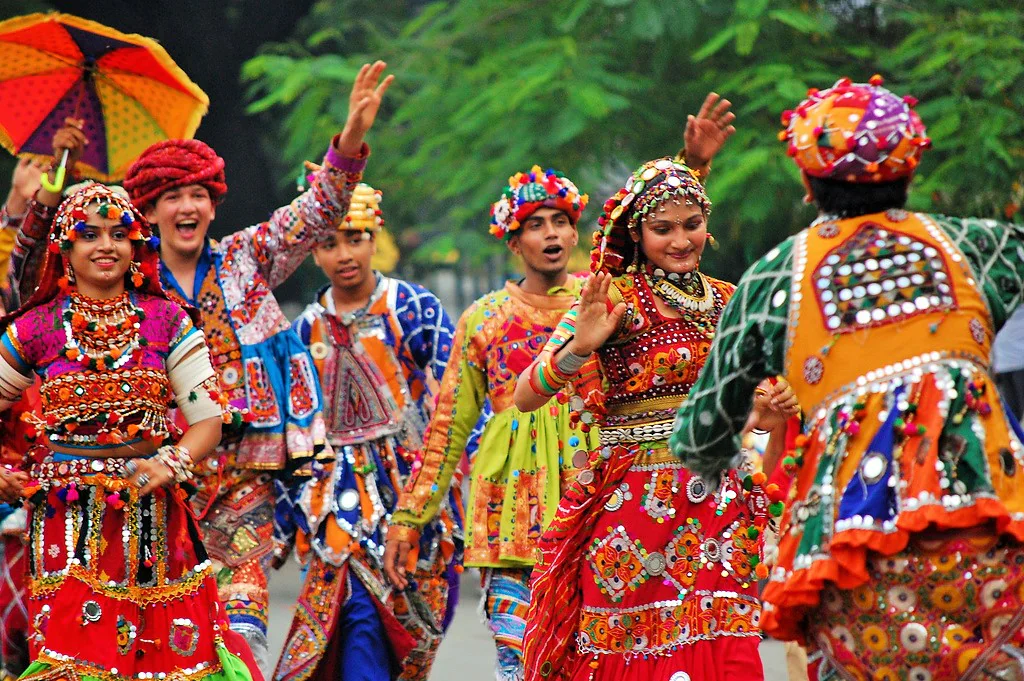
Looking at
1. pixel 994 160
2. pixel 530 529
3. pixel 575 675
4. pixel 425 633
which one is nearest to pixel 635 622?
pixel 575 675

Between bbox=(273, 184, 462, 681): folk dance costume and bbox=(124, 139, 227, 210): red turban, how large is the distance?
956mm

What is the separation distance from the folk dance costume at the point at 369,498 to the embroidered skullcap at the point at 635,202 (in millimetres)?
2338

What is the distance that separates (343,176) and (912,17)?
594cm

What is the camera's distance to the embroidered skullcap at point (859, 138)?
432cm

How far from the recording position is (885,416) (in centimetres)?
421

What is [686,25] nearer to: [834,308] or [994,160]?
[994,160]

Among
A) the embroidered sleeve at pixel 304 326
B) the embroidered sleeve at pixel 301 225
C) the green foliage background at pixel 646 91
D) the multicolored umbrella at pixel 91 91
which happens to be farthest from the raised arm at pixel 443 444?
the green foliage background at pixel 646 91

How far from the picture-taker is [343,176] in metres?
7.39

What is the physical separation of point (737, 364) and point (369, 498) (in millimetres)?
3846

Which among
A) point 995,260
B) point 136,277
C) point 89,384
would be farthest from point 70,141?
point 995,260

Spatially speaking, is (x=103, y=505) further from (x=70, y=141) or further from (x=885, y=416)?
(x=885, y=416)

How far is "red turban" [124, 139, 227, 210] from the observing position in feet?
24.6

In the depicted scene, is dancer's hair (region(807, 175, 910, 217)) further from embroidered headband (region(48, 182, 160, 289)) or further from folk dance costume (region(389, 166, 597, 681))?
embroidered headband (region(48, 182, 160, 289))

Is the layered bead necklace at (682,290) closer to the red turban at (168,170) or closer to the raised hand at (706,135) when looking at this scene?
the raised hand at (706,135)
